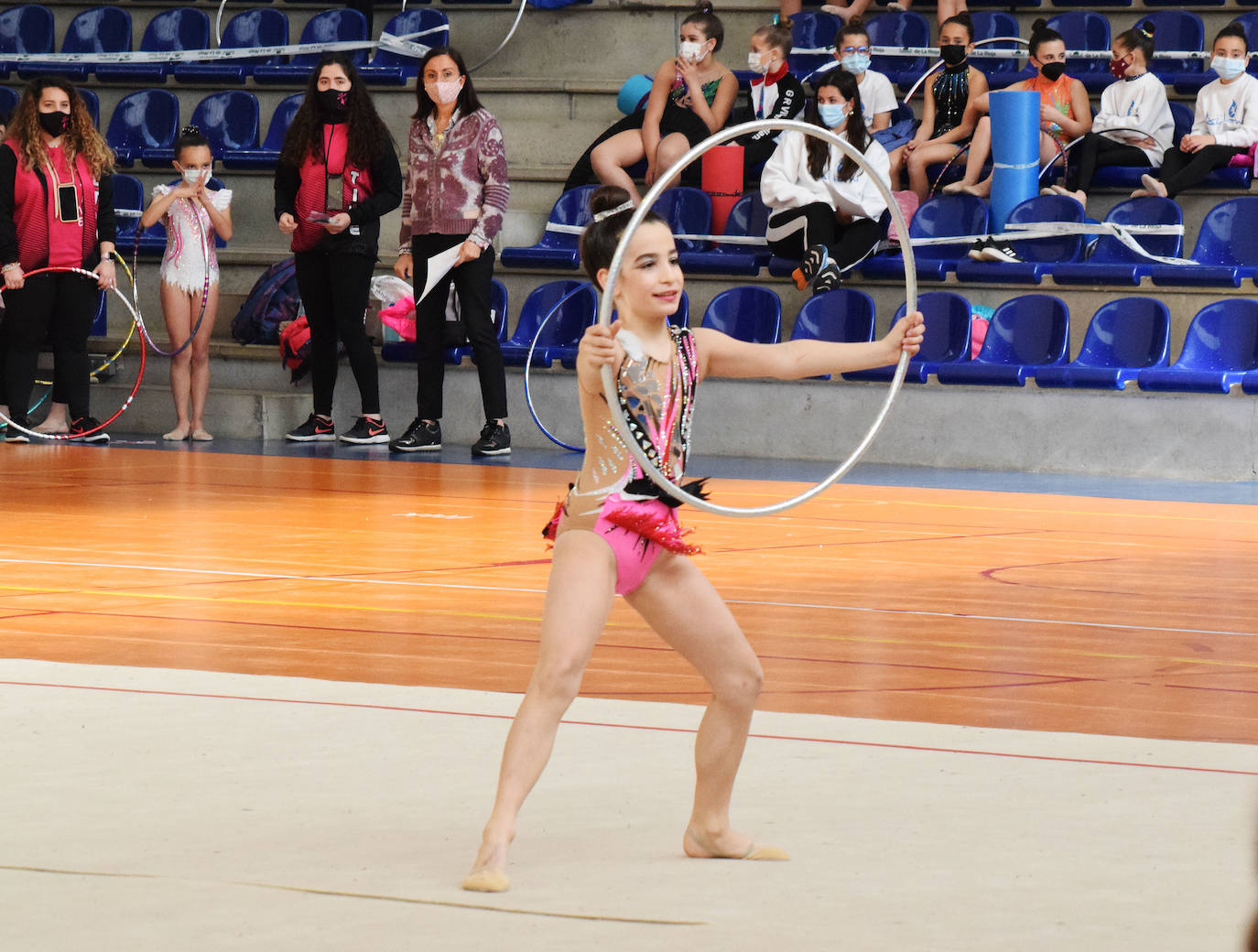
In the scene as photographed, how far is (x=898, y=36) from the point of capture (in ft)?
45.4

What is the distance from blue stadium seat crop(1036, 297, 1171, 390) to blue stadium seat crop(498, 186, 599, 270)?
366cm

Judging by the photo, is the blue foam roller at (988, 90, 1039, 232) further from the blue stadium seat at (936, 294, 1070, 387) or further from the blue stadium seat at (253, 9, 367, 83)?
the blue stadium seat at (253, 9, 367, 83)

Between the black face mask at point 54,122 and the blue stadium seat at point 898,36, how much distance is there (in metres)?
5.83

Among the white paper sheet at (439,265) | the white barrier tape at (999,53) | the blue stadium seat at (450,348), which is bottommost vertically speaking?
the blue stadium seat at (450,348)

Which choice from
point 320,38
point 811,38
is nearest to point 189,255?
point 320,38

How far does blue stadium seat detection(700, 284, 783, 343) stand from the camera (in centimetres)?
1216

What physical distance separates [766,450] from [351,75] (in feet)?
11.8

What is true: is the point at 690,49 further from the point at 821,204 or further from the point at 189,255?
the point at 189,255

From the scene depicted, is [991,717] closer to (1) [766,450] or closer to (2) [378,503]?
(2) [378,503]

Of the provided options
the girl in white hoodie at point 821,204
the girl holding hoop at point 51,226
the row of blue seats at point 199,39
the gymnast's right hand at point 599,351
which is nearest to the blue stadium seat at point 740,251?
the girl in white hoodie at point 821,204

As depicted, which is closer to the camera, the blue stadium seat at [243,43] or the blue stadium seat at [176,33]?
the blue stadium seat at [243,43]

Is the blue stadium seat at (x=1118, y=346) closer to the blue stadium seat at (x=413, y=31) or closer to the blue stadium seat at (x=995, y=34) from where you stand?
the blue stadium seat at (x=995, y=34)

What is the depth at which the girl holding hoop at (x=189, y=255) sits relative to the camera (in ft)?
39.8

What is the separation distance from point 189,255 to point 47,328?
104 cm
